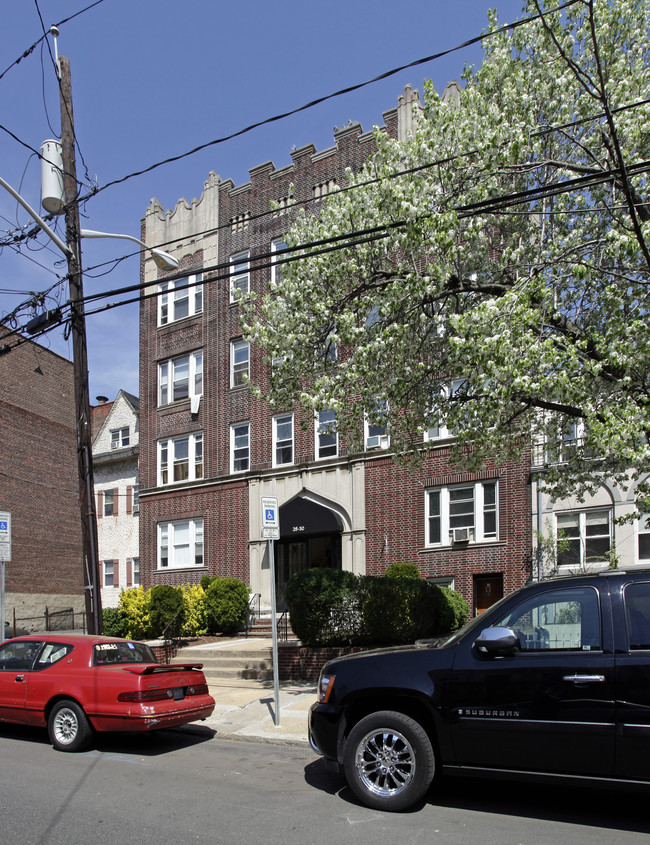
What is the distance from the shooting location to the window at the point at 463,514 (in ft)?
67.2

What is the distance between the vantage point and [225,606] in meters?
22.1

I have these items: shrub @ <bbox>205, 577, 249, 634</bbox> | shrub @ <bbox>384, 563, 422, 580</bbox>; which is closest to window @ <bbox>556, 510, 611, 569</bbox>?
shrub @ <bbox>384, 563, 422, 580</bbox>

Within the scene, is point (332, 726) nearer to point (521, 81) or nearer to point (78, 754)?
point (78, 754)

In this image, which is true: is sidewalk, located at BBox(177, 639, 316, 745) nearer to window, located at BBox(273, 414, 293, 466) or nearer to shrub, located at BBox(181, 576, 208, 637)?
shrub, located at BBox(181, 576, 208, 637)

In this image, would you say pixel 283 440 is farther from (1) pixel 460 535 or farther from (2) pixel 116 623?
(2) pixel 116 623

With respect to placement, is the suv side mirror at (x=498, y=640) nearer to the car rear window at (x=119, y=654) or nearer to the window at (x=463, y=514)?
the car rear window at (x=119, y=654)

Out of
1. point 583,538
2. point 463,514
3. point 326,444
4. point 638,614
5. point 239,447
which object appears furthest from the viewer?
point 239,447

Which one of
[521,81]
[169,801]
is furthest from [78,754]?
[521,81]

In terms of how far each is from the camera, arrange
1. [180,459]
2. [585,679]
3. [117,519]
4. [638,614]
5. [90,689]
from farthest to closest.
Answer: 1. [117,519]
2. [180,459]
3. [90,689]
4. [638,614]
5. [585,679]

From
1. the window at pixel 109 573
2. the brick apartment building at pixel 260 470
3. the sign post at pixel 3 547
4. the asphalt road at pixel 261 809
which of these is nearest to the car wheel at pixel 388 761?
the asphalt road at pixel 261 809

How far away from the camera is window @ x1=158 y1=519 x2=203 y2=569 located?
2705 cm

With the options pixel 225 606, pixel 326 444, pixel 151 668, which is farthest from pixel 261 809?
pixel 326 444

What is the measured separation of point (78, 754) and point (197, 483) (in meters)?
18.3

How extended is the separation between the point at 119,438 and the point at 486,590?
901 inches
